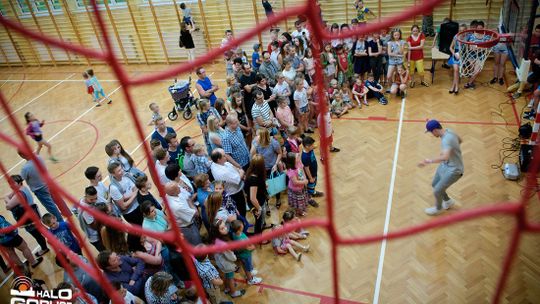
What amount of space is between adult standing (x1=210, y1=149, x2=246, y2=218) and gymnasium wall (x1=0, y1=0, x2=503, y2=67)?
6208 millimetres

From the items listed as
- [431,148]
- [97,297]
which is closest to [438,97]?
[431,148]

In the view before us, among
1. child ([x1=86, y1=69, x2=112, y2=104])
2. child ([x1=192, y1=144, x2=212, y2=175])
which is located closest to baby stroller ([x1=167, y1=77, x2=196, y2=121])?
child ([x1=86, y1=69, x2=112, y2=104])

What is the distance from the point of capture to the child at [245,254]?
175 inches

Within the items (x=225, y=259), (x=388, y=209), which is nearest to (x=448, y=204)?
(x=388, y=209)

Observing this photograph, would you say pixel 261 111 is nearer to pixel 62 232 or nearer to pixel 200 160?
pixel 200 160

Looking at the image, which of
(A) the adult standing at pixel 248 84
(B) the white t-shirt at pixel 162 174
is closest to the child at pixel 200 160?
(B) the white t-shirt at pixel 162 174

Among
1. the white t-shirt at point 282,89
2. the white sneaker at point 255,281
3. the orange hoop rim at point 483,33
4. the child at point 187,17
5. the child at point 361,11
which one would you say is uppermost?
the child at point 187,17

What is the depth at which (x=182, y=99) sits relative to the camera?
29.8ft

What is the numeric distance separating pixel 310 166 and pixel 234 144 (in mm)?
1097

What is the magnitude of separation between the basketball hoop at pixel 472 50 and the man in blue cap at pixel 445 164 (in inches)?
134

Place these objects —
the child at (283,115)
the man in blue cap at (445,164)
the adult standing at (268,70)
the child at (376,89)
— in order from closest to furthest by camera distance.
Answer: the man in blue cap at (445,164) → the child at (283,115) → the adult standing at (268,70) → the child at (376,89)

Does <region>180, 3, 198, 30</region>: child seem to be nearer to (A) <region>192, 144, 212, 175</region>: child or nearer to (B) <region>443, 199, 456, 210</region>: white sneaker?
(A) <region>192, 144, 212, 175</region>: child

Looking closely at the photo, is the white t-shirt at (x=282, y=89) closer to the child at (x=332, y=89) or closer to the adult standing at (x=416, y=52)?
the child at (x=332, y=89)

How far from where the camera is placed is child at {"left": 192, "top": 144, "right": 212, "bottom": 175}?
17.3 ft
